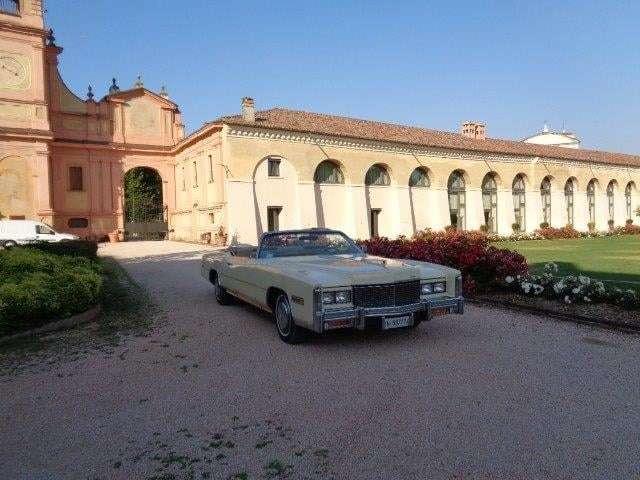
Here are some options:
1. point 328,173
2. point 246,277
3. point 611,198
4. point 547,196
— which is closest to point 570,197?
point 547,196

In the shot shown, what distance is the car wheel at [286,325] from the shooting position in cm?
545

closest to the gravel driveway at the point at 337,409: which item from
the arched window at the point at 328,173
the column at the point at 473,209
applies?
the arched window at the point at 328,173

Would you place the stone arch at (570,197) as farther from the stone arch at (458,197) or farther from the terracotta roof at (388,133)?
the stone arch at (458,197)

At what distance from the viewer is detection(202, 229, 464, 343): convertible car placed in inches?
197

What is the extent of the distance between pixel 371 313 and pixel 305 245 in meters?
2.19

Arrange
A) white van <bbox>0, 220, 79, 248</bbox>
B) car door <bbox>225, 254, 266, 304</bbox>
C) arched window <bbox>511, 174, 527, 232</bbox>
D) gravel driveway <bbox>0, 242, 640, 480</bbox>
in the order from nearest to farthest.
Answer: gravel driveway <bbox>0, 242, 640, 480</bbox> → car door <bbox>225, 254, 266, 304</bbox> → white van <bbox>0, 220, 79, 248</bbox> → arched window <bbox>511, 174, 527, 232</bbox>

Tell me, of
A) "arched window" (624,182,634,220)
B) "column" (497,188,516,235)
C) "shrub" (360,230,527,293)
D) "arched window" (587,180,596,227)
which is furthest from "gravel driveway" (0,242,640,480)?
"arched window" (624,182,634,220)

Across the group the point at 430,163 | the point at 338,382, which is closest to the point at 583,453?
the point at 338,382

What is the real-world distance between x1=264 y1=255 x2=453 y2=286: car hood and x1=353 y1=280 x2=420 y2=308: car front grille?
0.22 feet

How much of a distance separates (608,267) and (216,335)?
11248 millimetres

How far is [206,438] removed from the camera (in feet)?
10.6

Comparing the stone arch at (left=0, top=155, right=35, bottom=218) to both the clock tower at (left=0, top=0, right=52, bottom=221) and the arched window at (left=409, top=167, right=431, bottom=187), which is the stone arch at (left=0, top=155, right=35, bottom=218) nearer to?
the clock tower at (left=0, top=0, right=52, bottom=221)

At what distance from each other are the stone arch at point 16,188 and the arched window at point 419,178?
23757 millimetres

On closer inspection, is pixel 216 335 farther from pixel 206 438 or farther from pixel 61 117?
pixel 61 117
